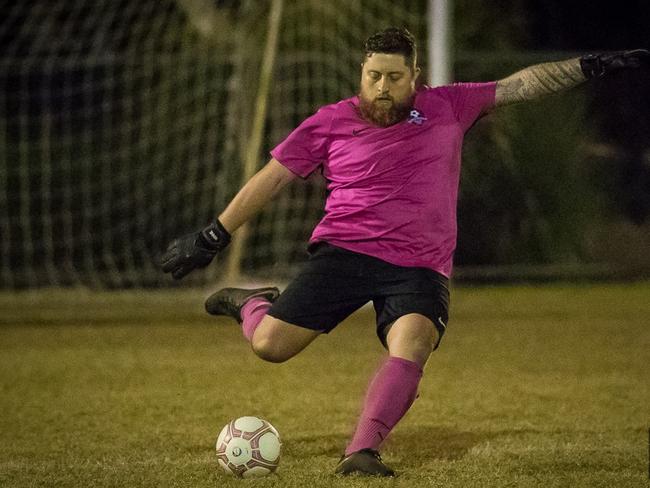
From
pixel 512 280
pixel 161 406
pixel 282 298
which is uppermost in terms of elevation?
pixel 282 298

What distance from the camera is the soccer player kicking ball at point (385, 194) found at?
5.34 meters

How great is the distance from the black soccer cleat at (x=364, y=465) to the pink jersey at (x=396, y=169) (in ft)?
2.83

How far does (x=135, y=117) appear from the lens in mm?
17906

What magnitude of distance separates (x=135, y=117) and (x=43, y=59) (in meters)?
2.73

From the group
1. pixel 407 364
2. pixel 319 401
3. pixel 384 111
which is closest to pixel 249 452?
pixel 407 364

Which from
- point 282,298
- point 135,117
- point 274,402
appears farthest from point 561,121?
point 282,298

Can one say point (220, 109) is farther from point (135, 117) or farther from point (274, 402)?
point (274, 402)

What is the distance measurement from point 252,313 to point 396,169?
3.31ft

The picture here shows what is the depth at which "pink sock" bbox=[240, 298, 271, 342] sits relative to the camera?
18.8 ft

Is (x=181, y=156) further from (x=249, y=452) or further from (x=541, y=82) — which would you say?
(x=249, y=452)

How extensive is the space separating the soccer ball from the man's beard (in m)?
1.43

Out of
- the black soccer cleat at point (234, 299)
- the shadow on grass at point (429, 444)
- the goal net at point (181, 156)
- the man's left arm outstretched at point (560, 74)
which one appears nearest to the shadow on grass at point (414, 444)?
the shadow on grass at point (429, 444)

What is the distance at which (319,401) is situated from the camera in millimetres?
7297

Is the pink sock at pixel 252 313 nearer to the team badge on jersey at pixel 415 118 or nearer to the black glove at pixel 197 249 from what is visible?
the black glove at pixel 197 249
